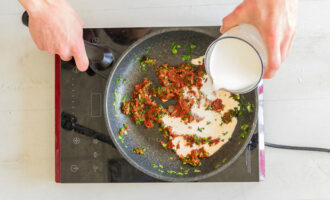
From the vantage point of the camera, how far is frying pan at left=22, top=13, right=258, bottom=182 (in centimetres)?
92

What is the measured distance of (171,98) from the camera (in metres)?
1.00

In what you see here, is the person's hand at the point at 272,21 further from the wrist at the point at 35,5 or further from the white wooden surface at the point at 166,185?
the wrist at the point at 35,5

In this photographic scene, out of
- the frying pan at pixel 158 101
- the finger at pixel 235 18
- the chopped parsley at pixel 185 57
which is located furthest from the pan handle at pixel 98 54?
the finger at pixel 235 18

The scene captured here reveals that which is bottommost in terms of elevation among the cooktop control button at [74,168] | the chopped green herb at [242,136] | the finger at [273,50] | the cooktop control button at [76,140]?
the cooktop control button at [74,168]

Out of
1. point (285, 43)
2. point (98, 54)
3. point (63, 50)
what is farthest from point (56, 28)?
point (285, 43)

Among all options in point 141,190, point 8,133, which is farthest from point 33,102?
point 141,190

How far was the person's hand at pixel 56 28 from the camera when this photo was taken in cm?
77

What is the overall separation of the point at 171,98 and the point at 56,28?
0.41m

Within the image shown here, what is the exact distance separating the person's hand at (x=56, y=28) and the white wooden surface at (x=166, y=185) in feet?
0.82

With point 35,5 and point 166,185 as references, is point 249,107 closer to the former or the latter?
point 166,185

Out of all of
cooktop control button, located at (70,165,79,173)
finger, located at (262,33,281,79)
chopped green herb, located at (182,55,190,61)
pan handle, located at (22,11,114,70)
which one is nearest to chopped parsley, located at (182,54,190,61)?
chopped green herb, located at (182,55,190,61)

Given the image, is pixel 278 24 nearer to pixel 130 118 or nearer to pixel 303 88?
pixel 303 88

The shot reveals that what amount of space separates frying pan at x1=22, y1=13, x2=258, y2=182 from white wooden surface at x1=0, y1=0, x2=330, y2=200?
0.09 metres

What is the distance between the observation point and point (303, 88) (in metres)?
1.01
